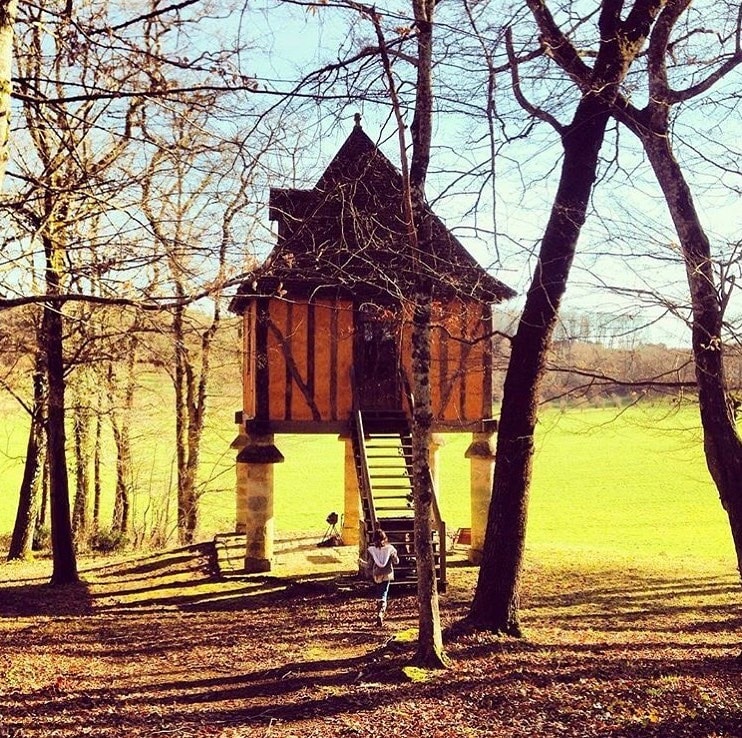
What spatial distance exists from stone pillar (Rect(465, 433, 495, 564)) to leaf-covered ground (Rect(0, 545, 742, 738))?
1628 mm

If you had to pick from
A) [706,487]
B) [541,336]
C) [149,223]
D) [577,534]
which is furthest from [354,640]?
[706,487]

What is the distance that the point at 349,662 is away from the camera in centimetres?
1028

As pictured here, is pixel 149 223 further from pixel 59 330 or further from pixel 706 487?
pixel 706 487

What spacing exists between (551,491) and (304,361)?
87.5ft

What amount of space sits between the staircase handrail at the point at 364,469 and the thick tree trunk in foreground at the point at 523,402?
3914mm

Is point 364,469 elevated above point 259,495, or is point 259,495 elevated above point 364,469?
point 364,469

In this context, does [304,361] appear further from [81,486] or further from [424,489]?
[81,486]

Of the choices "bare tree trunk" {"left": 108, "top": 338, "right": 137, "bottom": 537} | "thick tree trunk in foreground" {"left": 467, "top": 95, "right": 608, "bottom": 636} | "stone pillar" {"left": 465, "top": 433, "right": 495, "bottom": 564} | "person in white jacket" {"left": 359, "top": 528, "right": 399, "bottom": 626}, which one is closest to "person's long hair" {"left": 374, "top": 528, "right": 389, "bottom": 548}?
"person in white jacket" {"left": 359, "top": 528, "right": 399, "bottom": 626}

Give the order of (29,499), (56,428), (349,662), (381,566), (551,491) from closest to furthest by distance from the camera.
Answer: (349,662)
(381,566)
(56,428)
(29,499)
(551,491)

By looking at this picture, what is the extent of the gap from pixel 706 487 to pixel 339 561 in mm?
27879

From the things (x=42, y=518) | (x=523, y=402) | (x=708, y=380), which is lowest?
(x=42, y=518)

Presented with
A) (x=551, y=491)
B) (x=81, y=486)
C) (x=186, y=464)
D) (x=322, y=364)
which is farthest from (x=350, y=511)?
Answer: (x=551, y=491)

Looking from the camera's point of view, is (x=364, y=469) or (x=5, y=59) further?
(x=364, y=469)

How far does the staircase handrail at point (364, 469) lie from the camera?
15328 mm
